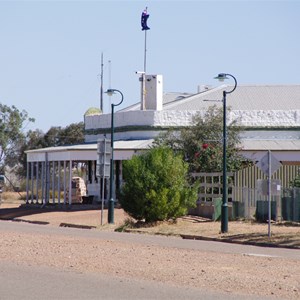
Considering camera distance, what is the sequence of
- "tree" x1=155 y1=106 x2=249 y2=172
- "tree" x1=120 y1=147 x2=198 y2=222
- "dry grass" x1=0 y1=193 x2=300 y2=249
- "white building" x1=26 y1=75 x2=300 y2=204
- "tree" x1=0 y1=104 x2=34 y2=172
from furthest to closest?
"tree" x1=0 y1=104 x2=34 y2=172
"white building" x1=26 y1=75 x2=300 y2=204
"tree" x1=155 y1=106 x2=249 y2=172
"tree" x1=120 y1=147 x2=198 y2=222
"dry grass" x1=0 y1=193 x2=300 y2=249

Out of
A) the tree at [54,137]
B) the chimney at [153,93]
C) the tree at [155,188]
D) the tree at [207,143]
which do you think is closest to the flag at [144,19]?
the chimney at [153,93]

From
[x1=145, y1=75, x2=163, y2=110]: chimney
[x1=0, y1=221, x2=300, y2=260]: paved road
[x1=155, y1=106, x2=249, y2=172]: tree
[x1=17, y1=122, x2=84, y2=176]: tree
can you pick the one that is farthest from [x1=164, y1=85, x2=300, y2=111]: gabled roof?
[x1=17, y1=122, x2=84, y2=176]: tree

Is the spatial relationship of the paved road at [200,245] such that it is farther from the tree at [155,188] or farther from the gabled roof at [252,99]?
the gabled roof at [252,99]

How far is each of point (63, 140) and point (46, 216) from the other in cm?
5125

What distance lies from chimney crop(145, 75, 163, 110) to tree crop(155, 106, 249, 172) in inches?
355

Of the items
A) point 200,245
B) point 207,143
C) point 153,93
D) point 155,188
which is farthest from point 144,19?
point 200,245

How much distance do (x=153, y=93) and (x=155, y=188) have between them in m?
19.4

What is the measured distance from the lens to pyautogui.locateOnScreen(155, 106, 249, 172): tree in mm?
44500

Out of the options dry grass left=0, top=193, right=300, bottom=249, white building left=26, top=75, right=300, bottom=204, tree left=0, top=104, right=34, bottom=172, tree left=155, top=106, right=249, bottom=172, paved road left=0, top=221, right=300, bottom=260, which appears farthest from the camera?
tree left=0, top=104, right=34, bottom=172

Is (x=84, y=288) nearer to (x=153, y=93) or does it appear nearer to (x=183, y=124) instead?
(x=183, y=124)

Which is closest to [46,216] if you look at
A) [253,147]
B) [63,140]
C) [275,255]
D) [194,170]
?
[194,170]

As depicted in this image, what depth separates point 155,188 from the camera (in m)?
37.2

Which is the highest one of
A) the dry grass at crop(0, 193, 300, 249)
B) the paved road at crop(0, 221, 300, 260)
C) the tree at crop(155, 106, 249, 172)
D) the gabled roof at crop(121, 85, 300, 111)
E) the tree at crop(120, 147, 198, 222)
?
the gabled roof at crop(121, 85, 300, 111)

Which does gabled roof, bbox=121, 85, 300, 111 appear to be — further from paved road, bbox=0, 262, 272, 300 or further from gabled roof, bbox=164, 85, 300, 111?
paved road, bbox=0, 262, 272, 300
